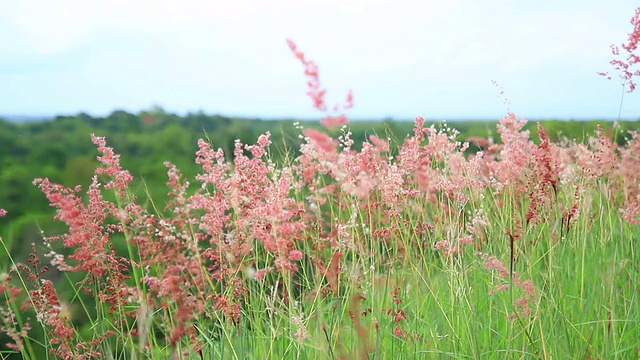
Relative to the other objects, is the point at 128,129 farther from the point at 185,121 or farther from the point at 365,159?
the point at 365,159

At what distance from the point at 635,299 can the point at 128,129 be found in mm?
5192

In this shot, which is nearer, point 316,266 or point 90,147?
point 316,266

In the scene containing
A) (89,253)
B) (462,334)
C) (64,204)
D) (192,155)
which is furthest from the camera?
(192,155)

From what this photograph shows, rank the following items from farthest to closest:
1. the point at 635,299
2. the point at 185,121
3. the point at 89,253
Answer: the point at 185,121 → the point at 635,299 → the point at 89,253

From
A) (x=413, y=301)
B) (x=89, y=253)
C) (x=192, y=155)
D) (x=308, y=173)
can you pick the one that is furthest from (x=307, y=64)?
(x=192, y=155)

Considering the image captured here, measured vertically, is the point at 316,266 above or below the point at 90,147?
below

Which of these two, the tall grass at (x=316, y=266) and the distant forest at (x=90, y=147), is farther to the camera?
the distant forest at (x=90, y=147)

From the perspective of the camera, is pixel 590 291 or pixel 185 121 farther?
pixel 185 121

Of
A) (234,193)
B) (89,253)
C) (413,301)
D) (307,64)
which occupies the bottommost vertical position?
(413,301)

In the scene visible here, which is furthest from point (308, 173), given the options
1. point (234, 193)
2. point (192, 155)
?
point (192, 155)

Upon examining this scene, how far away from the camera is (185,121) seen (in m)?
6.86

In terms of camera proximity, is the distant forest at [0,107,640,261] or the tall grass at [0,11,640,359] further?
the distant forest at [0,107,640,261]

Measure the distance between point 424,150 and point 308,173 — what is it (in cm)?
70

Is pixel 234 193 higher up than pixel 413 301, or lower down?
higher up
